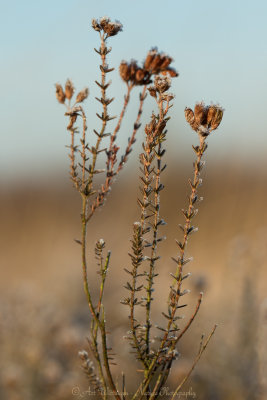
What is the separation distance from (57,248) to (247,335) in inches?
238

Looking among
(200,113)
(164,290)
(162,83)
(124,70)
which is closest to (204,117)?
(200,113)

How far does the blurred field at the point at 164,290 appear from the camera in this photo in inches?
127

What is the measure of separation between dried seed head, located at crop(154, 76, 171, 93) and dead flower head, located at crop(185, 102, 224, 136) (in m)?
0.10

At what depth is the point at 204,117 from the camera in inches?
59.3

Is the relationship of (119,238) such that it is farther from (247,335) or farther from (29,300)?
(247,335)

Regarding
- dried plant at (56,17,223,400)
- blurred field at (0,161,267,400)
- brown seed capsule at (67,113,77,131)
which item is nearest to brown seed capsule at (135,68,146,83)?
dried plant at (56,17,223,400)

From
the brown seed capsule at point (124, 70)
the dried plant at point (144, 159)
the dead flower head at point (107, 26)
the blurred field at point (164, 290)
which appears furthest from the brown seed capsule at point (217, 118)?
the blurred field at point (164, 290)

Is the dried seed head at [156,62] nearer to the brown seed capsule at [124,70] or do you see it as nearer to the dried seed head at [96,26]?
the brown seed capsule at [124,70]

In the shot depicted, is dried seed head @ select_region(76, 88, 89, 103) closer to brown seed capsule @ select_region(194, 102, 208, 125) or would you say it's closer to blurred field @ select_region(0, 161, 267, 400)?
brown seed capsule @ select_region(194, 102, 208, 125)

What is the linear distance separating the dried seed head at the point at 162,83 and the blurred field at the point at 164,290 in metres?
1.63

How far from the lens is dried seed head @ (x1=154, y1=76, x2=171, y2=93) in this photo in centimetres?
152

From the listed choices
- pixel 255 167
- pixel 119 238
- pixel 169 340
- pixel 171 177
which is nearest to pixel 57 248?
pixel 119 238

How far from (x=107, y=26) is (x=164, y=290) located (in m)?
5.02

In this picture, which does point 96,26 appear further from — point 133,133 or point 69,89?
point 133,133
